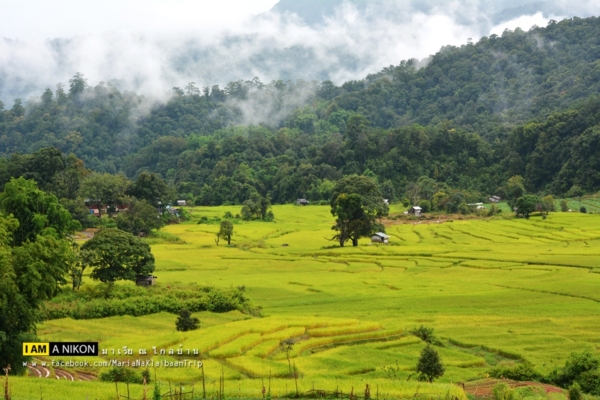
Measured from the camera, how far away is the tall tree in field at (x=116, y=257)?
3588 cm

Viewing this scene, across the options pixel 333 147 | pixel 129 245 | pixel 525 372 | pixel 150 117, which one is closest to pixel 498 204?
pixel 333 147

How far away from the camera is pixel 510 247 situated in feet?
178

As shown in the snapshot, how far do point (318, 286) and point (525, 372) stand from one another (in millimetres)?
18299

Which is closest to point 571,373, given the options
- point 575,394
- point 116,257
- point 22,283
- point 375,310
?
point 575,394

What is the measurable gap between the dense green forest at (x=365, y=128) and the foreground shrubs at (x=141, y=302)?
1497 inches

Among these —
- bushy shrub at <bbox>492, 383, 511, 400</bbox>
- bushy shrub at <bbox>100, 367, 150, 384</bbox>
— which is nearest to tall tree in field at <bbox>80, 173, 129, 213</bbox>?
bushy shrub at <bbox>100, 367, 150, 384</bbox>

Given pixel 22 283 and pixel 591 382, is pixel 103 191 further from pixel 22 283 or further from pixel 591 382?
pixel 591 382

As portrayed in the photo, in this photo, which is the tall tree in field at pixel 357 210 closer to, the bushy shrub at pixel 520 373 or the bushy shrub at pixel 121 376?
the bushy shrub at pixel 520 373

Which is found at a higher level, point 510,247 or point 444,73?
point 444,73

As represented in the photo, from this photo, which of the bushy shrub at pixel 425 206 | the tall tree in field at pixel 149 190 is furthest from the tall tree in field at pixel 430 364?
the bushy shrub at pixel 425 206

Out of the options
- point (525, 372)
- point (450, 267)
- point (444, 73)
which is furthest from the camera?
point (444, 73)

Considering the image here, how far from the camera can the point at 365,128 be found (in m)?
113

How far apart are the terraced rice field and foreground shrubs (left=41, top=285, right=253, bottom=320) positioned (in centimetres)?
102

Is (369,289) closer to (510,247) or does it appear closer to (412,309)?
(412,309)
